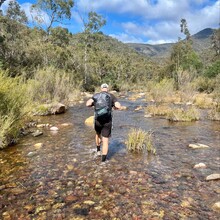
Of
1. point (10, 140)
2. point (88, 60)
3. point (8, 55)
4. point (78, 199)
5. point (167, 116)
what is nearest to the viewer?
point (78, 199)

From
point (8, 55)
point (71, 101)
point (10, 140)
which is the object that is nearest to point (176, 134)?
point (10, 140)

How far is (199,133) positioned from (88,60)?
32727mm

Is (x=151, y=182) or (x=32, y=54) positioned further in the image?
(x=32, y=54)

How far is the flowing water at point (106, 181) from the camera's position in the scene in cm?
470

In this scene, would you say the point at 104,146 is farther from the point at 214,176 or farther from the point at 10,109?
the point at 10,109

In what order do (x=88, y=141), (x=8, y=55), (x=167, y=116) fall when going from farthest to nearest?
(x=8, y=55) → (x=167, y=116) → (x=88, y=141)

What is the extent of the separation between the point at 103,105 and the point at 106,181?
6.78ft

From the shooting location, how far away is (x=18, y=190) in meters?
5.48

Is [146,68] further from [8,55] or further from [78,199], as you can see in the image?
[78,199]

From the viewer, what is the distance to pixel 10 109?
8695mm

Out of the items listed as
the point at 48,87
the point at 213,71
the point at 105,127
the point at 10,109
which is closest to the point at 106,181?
the point at 105,127

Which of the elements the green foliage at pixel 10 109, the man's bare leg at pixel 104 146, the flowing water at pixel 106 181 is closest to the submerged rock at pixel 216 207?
the flowing water at pixel 106 181

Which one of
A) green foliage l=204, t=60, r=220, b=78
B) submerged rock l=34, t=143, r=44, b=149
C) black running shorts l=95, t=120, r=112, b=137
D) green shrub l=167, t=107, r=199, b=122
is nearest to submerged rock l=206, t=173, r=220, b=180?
black running shorts l=95, t=120, r=112, b=137

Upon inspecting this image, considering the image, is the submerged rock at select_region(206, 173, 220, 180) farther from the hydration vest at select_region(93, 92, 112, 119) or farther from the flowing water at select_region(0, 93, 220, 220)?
the hydration vest at select_region(93, 92, 112, 119)
